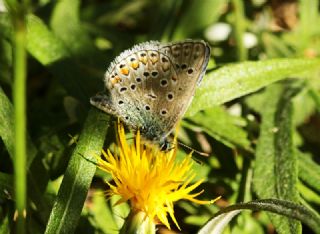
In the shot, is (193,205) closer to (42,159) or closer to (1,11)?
(42,159)

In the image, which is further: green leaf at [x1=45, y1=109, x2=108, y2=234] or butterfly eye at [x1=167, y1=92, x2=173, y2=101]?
butterfly eye at [x1=167, y1=92, x2=173, y2=101]

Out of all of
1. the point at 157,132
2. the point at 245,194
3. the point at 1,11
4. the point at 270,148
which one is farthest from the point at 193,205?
the point at 1,11

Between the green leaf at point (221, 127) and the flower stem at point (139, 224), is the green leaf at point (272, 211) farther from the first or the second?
the green leaf at point (221, 127)

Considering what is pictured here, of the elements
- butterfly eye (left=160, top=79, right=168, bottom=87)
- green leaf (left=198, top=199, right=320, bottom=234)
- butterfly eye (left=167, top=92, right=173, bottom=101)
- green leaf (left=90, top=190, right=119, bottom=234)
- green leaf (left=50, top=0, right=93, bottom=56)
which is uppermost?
green leaf (left=50, top=0, right=93, bottom=56)

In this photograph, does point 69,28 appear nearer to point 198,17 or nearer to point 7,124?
point 198,17

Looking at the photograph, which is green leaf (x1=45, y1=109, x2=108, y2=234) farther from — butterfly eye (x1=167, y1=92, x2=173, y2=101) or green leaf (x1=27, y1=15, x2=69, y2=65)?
green leaf (x1=27, y1=15, x2=69, y2=65)

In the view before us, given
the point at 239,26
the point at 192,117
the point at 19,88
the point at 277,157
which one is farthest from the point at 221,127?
the point at 19,88

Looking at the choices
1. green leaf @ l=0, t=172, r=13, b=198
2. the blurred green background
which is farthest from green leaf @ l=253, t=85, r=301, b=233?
green leaf @ l=0, t=172, r=13, b=198
